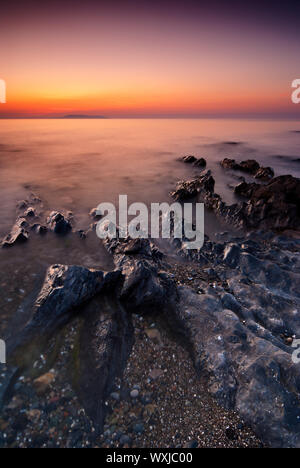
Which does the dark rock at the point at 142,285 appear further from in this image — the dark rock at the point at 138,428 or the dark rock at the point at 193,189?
the dark rock at the point at 193,189

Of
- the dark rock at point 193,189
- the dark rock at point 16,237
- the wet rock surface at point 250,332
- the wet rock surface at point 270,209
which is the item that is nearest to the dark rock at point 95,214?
the dark rock at point 16,237

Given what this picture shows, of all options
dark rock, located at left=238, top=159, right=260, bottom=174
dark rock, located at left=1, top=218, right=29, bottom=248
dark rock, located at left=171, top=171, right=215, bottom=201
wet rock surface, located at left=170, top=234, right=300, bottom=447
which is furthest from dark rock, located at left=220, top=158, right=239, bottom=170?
dark rock, located at left=1, top=218, right=29, bottom=248

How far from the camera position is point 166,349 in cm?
477

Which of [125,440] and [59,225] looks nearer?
[125,440]

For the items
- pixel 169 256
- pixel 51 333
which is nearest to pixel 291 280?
pixel 169 256

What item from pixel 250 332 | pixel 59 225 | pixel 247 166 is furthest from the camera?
pixel 247 166

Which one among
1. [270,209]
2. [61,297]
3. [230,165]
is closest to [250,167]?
[230,165]

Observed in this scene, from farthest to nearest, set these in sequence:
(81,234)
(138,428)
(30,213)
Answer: (30,213), (81,234), (138,428)

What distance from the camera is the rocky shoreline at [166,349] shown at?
12.2ft

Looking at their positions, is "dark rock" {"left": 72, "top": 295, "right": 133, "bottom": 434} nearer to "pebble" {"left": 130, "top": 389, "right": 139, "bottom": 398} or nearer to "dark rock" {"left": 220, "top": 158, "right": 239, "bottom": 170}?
"pebble" {"left": 130, "top": 389, "right": 139, "bottom": 398}

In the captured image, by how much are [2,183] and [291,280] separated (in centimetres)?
1765

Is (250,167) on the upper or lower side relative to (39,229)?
upper

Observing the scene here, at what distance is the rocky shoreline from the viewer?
3.73 metres

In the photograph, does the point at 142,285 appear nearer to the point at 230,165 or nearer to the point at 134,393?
the point at 134,393
